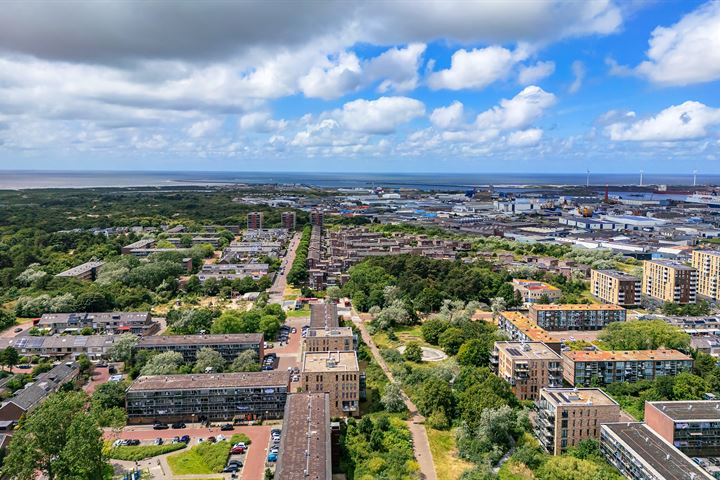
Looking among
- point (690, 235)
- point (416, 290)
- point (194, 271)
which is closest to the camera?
point (416, 290)

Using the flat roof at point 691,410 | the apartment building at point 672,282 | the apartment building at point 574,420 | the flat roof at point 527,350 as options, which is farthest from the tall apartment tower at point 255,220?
the flat roof at point 691,410

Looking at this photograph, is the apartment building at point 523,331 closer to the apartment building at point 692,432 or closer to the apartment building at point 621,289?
the apartment building at point 692,432

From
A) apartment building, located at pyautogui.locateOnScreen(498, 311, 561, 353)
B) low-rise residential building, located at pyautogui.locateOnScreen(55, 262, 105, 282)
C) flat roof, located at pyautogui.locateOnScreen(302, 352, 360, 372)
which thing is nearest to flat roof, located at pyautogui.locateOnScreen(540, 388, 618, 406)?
apartment building, located at pyautogui.locateOnScreen(498, 311, 561, 353)

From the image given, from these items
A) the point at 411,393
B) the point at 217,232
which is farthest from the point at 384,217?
the point at 411,393

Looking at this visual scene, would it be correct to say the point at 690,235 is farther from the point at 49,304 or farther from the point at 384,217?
the point at 49,304

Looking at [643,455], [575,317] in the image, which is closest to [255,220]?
[575,317]

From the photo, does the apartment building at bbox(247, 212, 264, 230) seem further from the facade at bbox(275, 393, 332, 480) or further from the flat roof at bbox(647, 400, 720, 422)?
the flat roof at bbox(647, 400, 720, 422)
